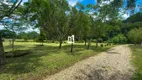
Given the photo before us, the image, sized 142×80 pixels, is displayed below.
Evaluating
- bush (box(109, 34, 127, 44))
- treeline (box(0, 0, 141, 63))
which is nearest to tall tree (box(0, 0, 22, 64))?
treeline (box(0, 0, 141, 63))

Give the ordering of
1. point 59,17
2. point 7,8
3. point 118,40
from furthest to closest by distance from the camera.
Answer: point 118,40
point 59,17
point 7,8

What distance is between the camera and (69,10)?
2478 centimetres

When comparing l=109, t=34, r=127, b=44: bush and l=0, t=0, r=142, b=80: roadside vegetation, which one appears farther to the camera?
l=109, t=34, r=127, b=44: bush

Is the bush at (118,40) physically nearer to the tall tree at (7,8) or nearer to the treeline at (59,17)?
the treeline at (59,17)

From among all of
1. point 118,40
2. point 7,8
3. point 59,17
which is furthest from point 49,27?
point 118,40

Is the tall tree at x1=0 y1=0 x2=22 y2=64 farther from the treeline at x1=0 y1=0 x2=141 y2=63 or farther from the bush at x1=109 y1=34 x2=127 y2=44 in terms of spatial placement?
the bush at x1=109 y1=34 x2=127 y2=44

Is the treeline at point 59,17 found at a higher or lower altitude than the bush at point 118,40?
higher

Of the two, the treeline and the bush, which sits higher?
the treeline

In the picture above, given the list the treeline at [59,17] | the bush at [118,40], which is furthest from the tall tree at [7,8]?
the bush at [118,40]

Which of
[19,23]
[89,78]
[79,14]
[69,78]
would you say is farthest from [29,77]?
[79,14]

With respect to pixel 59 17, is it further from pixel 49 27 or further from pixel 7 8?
pixel 7 8

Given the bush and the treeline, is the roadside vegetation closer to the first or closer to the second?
the treeline

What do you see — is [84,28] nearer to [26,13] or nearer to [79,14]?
[79,14]

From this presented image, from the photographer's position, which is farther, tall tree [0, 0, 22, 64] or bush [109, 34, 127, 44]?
bush [109, 34, 127, 44]
